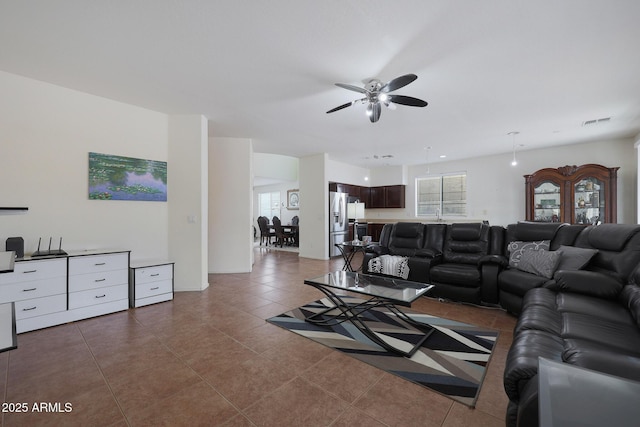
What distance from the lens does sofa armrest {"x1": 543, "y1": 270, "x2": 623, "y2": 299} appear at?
7.35 feet

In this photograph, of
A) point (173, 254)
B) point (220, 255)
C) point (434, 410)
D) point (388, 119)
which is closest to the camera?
point (434, 410)

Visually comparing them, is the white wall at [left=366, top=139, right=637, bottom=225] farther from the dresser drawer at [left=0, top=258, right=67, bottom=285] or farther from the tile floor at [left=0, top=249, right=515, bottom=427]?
the dresser drawer at [left=0, top=258, right=67, bottom=285]

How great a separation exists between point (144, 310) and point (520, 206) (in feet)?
25.8

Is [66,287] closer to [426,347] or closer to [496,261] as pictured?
[426,347]

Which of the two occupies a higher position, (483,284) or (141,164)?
(141,164)

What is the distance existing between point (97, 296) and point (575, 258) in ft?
17.2

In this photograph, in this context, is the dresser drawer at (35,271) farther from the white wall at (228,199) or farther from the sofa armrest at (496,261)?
the sofa armrest at (496,261)

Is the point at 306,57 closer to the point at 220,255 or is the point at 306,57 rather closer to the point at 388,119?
the point at 388,119

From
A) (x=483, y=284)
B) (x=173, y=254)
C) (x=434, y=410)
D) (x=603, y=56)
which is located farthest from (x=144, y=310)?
(x=603, y=56)

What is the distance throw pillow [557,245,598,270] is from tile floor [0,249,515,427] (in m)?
0.79

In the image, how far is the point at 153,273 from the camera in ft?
11.4

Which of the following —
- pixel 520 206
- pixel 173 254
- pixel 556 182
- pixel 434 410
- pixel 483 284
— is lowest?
pixel 434 410

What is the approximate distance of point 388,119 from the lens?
4.32 meters

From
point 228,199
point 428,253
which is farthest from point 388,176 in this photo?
point 228,199
